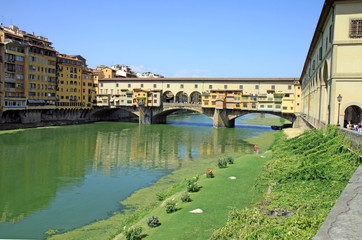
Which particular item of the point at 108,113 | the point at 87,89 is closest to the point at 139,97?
the point at 87,89

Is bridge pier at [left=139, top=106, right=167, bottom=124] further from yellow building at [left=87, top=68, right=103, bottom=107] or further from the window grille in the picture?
the window grille

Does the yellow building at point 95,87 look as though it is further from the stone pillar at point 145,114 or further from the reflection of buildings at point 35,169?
the reflection of buildings at point 35,169

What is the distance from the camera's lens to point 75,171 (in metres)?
24.4

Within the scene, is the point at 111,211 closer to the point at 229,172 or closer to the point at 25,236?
the point at 25,236

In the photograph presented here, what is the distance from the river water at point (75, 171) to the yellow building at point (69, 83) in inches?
744

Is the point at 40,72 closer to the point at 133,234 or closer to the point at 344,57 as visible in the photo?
the point at 344,57

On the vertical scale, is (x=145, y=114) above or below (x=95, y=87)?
below

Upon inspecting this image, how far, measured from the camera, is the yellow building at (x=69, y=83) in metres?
63.3

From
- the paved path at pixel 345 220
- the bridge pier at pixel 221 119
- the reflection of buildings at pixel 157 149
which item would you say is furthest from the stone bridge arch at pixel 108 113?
the paved path at pixel 345 220

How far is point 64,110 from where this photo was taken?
2571 inches

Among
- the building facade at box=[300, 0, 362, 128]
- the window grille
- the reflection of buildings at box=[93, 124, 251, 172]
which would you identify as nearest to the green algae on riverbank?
the reflection of buildings at box=[93, 124, 251, 172]

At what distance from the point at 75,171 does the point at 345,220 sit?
2208 cm

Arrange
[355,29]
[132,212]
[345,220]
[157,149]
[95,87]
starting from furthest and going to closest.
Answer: [95,87] < [157,149] < [355,29] < [132,212] < [345,220]

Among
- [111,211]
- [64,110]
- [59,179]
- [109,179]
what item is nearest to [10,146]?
[59,179]
